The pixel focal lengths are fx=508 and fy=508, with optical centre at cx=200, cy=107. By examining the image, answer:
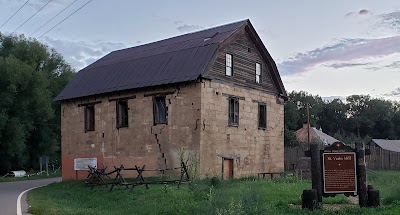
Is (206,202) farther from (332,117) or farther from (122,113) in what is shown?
Answer: (332,117)

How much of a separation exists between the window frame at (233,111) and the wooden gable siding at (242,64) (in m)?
1.07

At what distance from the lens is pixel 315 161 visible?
1498 cm

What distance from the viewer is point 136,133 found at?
30.1 metres

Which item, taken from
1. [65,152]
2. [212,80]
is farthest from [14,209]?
[65,152]

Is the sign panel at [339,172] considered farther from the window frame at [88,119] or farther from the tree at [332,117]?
the tree at [332,117]

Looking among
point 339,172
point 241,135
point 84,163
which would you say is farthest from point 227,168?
point 339,172

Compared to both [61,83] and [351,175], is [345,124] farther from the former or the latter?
[351,175]

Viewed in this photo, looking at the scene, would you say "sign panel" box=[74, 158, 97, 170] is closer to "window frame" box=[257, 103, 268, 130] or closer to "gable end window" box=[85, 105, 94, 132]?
"gable end window" box=[85, 105, 94, 132]

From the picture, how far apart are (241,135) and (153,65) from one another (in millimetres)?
6832

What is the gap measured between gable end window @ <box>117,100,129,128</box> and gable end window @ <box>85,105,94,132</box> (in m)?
3.00

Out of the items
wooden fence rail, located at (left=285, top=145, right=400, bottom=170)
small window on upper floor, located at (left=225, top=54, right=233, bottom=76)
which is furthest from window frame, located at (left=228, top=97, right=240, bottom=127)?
wooden fence rail, located at (left=285, top=145, right=400, bottom=170)

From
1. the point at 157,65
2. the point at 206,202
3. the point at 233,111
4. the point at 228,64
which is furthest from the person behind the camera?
the point at 157,65

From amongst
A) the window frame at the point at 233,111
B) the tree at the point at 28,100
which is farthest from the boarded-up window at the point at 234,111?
the tree at the point at 28,100

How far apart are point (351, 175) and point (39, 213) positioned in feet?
32.2
